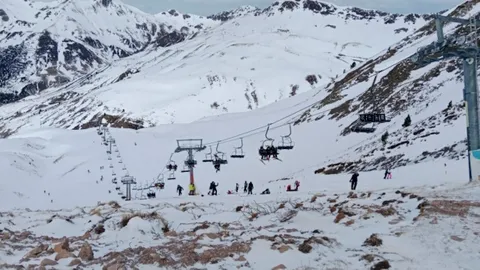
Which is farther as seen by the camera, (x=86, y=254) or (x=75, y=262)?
(x=86, y=254)

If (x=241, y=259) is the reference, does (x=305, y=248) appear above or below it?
above

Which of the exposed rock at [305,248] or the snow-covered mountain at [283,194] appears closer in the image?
the exposed rock at [305,248]

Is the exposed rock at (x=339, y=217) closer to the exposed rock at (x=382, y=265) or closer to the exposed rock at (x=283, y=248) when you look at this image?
the exposed rock at (x=283, y=248)

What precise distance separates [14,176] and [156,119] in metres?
102

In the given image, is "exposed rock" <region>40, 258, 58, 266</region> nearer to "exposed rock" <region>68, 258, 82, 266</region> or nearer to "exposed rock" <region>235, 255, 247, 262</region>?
"exposed rock" <region>68, 258, 82, 266</region>

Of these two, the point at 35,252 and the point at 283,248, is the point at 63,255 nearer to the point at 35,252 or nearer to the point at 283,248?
the point at 35,252

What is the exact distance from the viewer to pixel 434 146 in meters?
41.5

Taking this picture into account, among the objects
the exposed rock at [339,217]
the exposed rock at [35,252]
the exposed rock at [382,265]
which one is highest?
the exposed rock at [339,217]

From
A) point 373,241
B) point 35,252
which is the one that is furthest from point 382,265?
point 35,252

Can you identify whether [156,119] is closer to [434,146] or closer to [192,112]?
[192,112]

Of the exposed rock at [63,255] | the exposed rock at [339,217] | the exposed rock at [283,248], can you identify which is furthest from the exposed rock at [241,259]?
the exposed rock at [339,217]

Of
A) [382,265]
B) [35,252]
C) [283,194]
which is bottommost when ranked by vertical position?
[382,265]

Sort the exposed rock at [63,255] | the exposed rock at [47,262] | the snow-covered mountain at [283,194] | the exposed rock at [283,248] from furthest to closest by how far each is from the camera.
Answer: the exposed rock at [63,255] → the snow-covered mountain at [283,194] → the exposed rock at [283,248] → the exposed rock at [47,262]

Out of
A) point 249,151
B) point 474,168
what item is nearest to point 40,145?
point 249,151
